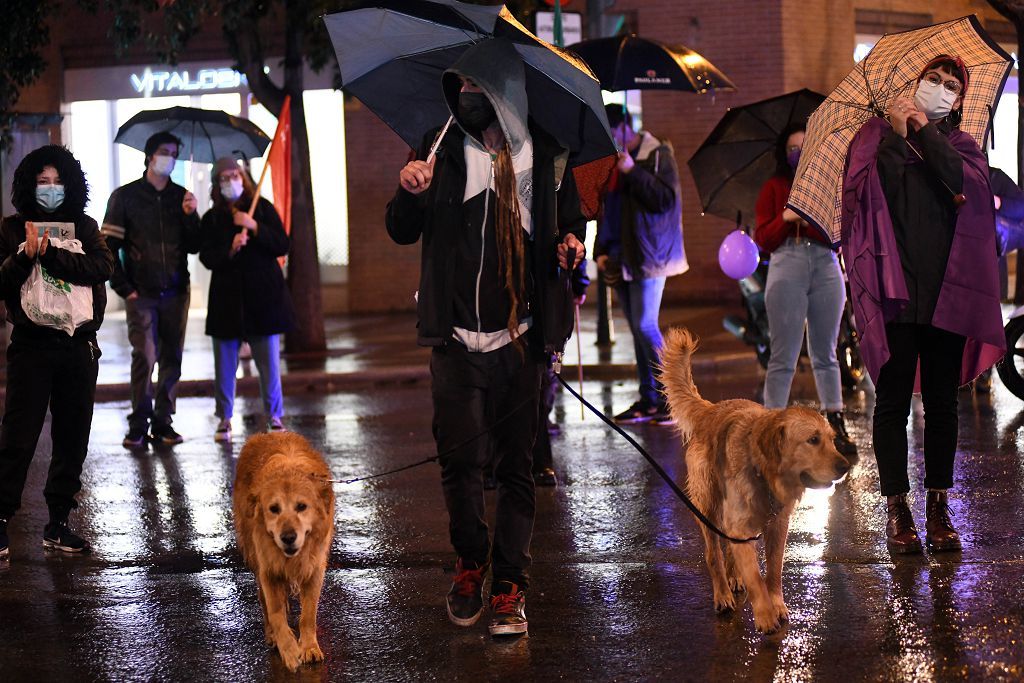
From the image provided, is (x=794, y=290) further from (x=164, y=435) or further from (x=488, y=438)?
(x=164, y=435)

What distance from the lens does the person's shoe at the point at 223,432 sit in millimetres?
10632

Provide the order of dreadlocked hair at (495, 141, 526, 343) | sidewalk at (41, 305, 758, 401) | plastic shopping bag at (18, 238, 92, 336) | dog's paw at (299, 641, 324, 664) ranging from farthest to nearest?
sidewalk at (41, 305, 758, 401) → plastic shopping bag at (18, 238, 92, 336) → dreadlocked hair at (495, 141, 526, 343) → dog's paw at (299, 641, 324, 664)

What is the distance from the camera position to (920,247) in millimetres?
6445

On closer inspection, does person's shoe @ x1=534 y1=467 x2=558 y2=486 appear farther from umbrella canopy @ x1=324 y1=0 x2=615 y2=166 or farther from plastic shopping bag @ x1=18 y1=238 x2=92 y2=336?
umbrella canopy @ x1=324 y1=0 x2=615 y2=166

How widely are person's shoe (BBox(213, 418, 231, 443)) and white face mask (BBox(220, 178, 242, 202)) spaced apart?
1702 millimetres

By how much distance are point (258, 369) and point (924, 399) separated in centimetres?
557

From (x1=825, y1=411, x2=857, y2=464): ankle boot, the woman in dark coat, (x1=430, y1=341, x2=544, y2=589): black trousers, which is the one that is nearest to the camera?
(x1=430, y1=341, x2=544, y2=589): black trousers

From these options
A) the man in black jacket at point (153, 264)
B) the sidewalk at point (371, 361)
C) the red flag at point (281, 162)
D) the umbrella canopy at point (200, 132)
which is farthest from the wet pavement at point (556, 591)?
the sidewalk at point (371, 361)

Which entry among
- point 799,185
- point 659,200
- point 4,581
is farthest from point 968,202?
point 4,581

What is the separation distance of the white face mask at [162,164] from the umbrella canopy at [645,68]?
11.9 feet

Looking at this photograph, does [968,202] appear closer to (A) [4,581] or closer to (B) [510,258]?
(B) [510,258]

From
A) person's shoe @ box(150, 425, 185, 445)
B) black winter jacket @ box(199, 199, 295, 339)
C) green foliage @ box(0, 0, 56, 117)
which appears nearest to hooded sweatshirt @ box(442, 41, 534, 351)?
black winter jacket @ box(199, 199, 295, 339)

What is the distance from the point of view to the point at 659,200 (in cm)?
1041

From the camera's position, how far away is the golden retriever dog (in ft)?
16.6
